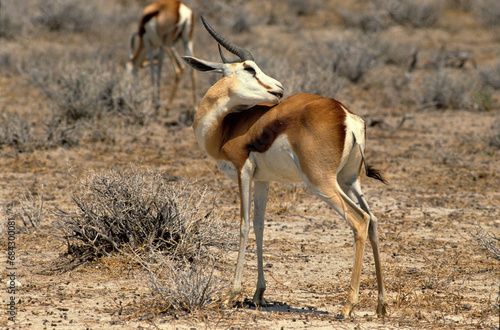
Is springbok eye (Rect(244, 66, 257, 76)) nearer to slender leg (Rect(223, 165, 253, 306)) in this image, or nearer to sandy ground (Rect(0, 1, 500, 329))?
slender leg (Rect(223, 165, 253, 306))

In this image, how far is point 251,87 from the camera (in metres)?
4.19

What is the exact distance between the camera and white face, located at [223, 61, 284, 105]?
4.14 metres

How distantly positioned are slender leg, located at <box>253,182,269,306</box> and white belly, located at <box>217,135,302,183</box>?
219mm

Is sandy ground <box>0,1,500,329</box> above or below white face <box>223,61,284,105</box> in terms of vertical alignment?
below

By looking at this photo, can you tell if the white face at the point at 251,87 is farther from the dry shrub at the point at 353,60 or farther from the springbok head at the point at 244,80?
the dry shrub at the point at 353,60

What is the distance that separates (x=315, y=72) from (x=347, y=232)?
619 centimetres

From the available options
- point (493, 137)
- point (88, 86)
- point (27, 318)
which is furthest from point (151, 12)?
point (27, 318)

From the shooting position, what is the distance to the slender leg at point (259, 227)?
4371mm

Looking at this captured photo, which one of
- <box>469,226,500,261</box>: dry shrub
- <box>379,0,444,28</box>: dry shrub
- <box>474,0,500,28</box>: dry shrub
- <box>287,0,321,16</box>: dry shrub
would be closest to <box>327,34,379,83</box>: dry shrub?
<box>379,0,444,28</box>: dry shrub

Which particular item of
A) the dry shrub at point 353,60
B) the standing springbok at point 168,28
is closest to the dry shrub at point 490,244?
the standing springbok at point 168,28

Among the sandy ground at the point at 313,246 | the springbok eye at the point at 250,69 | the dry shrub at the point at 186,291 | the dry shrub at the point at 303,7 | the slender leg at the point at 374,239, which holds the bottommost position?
the sandy ground at the point at 313,246

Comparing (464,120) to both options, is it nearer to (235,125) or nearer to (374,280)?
(374,280)

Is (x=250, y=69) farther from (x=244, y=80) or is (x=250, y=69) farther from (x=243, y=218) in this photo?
(x=243, y=218)

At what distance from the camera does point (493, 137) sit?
9102 mm
